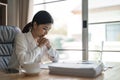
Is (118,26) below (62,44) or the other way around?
the other way around

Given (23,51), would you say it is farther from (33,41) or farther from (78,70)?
(78,70)

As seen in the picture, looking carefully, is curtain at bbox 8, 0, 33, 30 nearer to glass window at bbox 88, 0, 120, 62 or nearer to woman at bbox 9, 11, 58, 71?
glass window at bbox 88, 0, 120, 62

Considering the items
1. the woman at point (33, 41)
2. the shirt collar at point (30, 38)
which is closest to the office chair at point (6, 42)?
the woman at point (33, 41)

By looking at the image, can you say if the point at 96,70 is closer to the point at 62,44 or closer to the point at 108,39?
the point at 108,39

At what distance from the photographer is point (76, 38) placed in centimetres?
319

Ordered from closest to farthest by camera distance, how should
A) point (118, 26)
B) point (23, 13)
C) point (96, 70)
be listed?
1. point (96, 70)
2. point (118, 26)
3. point (23, 13)

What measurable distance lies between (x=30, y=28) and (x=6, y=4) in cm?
178

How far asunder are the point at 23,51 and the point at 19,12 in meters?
1.96

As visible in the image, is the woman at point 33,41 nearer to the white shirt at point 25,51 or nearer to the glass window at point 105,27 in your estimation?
the white shirt at point 25,51

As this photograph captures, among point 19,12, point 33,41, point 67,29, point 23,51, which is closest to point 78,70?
point 23,51

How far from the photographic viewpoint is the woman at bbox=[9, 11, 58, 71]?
146cm

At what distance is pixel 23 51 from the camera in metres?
1.45

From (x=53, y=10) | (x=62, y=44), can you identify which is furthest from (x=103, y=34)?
(x=53, y=10)

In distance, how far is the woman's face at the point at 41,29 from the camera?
1.58 metres
